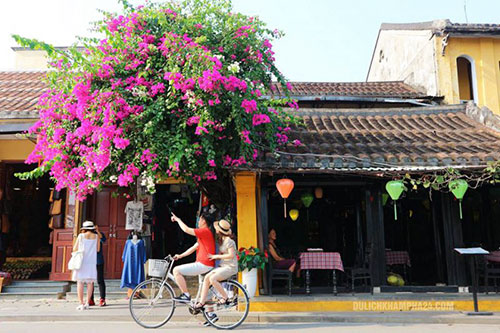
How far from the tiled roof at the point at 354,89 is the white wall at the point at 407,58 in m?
0.43

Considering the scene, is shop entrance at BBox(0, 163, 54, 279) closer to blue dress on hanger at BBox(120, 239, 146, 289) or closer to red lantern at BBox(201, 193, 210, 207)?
blue dress on hanger at BBox(120, 239, 146, 289)

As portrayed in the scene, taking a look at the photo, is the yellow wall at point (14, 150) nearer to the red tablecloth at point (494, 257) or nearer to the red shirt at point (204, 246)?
the red shirt at point (204, 246)

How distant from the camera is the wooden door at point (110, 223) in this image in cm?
1140

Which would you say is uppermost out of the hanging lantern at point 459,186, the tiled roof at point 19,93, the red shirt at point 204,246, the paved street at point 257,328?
the tiled roof at point 19,93

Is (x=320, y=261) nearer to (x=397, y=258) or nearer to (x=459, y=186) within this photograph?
(x=459, y=186)

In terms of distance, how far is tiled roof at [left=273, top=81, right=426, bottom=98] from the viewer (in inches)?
594

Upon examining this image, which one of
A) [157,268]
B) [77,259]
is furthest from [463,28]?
[77,259]

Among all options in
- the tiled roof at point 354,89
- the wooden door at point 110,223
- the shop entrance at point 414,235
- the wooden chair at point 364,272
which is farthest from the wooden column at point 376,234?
the wooden door at point 110,223

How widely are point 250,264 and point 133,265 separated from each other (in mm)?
2972

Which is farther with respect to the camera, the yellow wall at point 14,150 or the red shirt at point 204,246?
the yellow wall at point 14,150

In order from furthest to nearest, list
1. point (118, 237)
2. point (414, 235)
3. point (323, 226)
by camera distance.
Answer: point (323, 226)
point (414, 235)
point (118, 237)

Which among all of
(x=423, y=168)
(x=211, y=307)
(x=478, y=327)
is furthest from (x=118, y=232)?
(x=478, y=327)

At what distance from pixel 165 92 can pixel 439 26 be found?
11005 millimetres

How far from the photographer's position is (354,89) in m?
16.1
